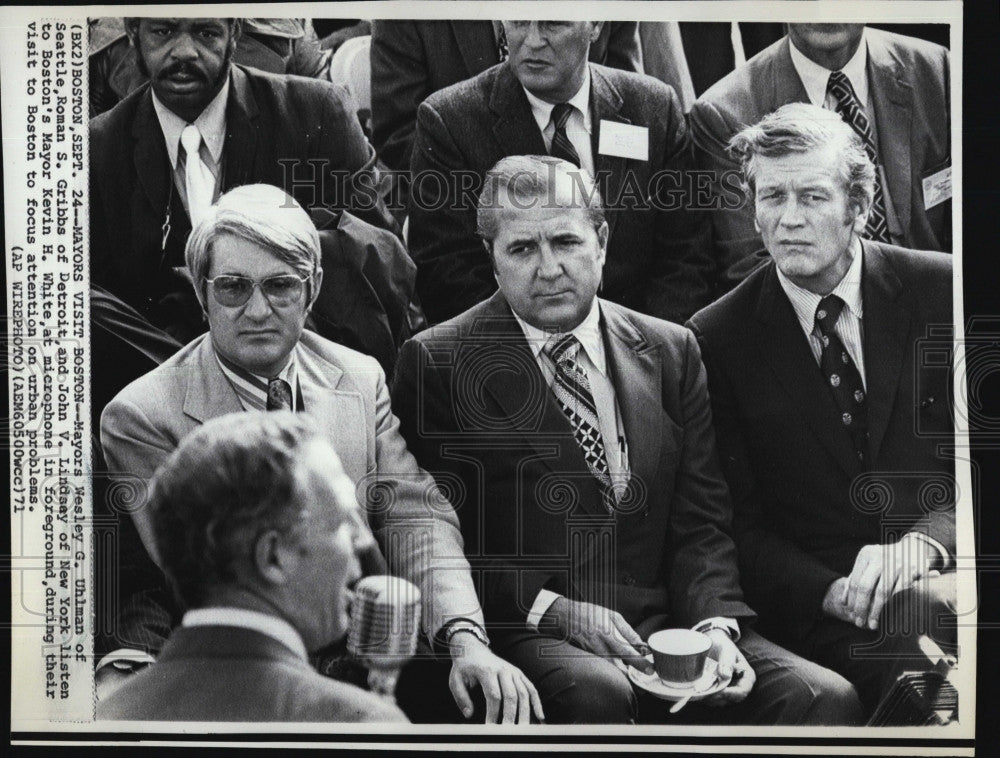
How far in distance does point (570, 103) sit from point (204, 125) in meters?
1.22

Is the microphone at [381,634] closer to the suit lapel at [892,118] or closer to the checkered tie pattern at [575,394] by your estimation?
the checkered tie pattern at [575,394]

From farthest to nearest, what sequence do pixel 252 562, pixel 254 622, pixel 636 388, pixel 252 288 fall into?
pixel 636 388, pixel 252 288, pixel 252 562, pixel 254 622

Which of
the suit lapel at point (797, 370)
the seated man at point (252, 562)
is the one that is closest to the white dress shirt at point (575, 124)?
the suit lapel at point (797, 370)

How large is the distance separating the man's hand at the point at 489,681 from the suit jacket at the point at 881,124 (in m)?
1.47

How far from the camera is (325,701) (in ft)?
12.1

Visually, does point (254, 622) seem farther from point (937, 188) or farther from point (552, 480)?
point (937, 188)

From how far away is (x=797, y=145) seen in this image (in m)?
4.17

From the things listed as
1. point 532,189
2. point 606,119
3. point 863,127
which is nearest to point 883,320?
point 863,127

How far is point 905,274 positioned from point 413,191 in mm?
1678

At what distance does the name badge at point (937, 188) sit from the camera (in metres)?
4.20

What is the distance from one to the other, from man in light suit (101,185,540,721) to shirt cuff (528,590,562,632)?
0.16m

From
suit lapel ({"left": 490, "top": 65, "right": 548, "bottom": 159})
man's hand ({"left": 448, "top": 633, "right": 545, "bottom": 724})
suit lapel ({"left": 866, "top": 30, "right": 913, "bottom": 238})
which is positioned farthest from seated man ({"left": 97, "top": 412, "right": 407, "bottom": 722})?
suit lapel ({"left": 866, "top": 30, "right": 913, "bottom": 238})

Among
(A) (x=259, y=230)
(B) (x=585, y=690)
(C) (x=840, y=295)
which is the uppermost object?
(A) (x=259, y=230)

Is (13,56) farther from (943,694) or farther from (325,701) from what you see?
(943,694)
